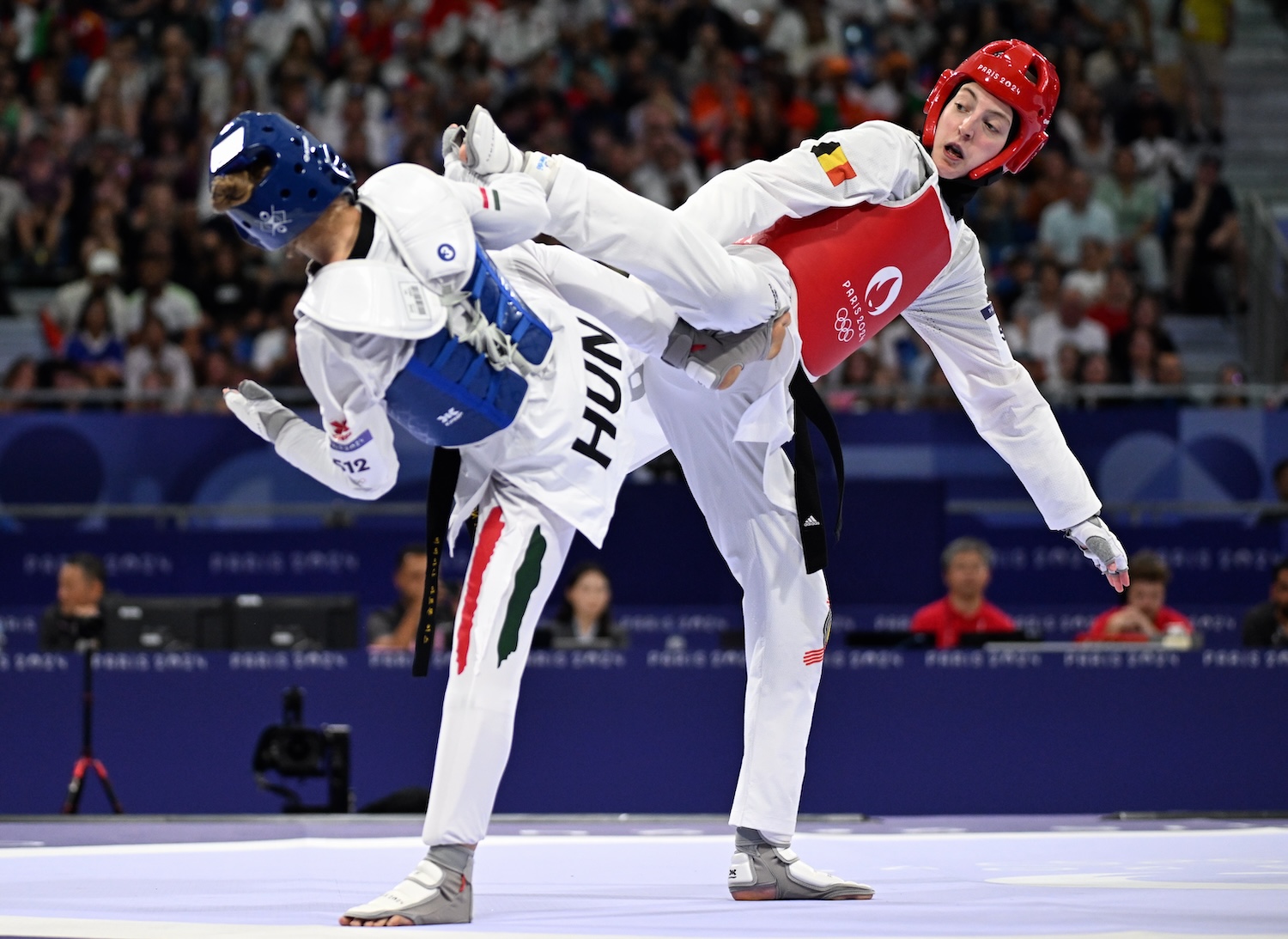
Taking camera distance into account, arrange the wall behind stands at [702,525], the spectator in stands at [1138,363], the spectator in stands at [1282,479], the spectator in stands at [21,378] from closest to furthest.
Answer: the wall behind stands at [702,525]
the spectator in stands at [1282,479]
the spectator in stands at [21,378]
the spectator in stands at [1138,363]

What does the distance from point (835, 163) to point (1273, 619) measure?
423 cm

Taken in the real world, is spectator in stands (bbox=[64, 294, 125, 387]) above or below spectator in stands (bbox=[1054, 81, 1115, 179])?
below

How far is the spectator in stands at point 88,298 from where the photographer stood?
10875 mm

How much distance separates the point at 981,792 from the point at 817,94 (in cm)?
736

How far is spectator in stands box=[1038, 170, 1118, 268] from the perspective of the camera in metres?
11.7

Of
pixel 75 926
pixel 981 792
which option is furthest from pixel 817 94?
pixel 75 926

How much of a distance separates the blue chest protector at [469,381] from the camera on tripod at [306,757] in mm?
3111

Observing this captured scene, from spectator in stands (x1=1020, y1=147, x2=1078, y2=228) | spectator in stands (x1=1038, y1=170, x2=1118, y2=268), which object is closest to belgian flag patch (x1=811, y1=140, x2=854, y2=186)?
spectator in stands (x1=1038, y1=170, x2=1118, y2=268)

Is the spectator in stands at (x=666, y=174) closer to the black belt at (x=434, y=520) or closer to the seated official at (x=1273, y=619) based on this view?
the seated official at (x=1273, y=619)

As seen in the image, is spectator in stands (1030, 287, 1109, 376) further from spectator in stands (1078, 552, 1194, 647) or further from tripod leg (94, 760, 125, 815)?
tripod leg (94, 760, 125, 815)

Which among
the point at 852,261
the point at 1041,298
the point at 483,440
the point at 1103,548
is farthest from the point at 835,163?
the point at 1041,298

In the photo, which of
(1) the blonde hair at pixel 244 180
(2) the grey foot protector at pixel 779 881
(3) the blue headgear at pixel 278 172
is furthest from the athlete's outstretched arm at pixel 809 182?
(2) the grey foot protector at pixel 779 881

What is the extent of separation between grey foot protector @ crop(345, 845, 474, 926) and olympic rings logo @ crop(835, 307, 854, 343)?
166cm

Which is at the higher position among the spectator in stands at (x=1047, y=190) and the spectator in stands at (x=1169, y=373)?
the spectator in stands at (x=1047, y=190)
